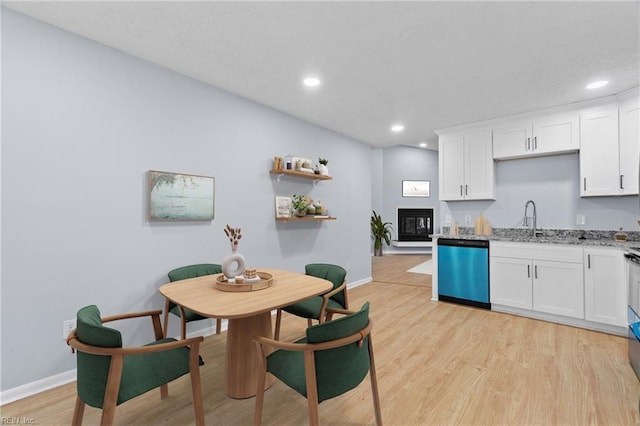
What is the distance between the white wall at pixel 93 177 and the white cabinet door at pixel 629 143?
4.14 m

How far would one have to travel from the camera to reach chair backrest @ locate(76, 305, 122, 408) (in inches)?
52.7

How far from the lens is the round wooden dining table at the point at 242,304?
1.80m

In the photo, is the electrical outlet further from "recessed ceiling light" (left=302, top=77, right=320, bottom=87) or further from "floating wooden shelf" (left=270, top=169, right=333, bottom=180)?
"recessed ceiling light" (left=302, top=77, right=320, bottom=87)

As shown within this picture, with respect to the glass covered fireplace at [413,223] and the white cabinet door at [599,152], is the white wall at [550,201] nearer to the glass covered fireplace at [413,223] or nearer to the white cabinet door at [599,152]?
the white cabinet door at [599,152]

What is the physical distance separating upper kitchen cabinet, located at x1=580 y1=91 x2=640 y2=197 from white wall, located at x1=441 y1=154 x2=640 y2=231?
25 centimetres

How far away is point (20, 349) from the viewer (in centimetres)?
206

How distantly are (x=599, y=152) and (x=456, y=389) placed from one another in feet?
10.7

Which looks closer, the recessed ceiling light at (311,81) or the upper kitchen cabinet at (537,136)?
the recessed ceiling light at (311,81)

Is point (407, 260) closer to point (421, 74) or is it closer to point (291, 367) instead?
point (421, 74)

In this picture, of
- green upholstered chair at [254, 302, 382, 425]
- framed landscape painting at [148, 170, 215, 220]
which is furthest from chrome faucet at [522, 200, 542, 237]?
framed landscape painting at [148, 170, 215, 220]

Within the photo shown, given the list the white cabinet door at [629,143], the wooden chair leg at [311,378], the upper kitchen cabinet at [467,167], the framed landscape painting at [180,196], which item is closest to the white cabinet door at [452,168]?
the upper kitchen cabinet at [467,167]

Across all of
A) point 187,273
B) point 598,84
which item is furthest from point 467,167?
point 187,273

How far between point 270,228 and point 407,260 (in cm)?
493

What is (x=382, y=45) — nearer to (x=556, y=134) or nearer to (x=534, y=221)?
(x=556, y=134)
